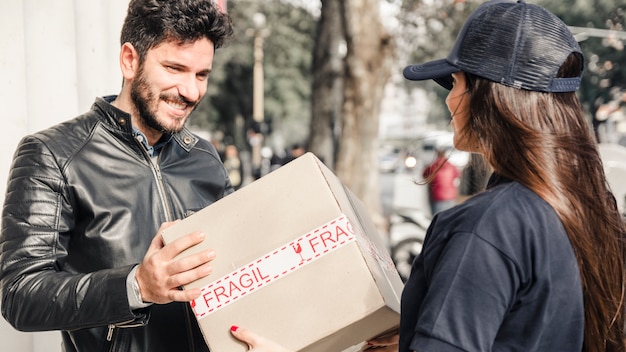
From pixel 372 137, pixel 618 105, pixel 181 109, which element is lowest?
pixel 372 137

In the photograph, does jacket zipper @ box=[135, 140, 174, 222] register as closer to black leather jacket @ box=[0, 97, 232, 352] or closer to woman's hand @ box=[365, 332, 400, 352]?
black leather jacket @ box=[0, 97, 232, 352]

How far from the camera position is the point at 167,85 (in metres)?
1.80

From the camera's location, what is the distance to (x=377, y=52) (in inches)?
381

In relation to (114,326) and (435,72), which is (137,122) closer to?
(114,326)

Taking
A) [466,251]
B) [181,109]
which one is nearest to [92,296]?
[181,109]

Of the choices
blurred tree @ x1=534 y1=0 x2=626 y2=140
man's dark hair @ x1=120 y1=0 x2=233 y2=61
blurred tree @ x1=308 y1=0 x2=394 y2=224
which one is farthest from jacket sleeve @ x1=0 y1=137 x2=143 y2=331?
blurred tree @ x1=308 y1=0 x2=394 y2=224

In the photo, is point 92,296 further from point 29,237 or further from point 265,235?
point 265,235

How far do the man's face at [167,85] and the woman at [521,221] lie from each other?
695mm

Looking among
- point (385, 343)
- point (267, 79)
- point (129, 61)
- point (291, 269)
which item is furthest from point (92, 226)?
point (267, 79)

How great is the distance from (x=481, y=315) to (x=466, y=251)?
0.11 meters

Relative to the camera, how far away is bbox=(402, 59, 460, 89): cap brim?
4.53ft

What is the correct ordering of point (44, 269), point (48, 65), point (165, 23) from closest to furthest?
point (44, 269), point (165, 23), point (48, 65)

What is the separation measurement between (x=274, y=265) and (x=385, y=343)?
0.38 meters

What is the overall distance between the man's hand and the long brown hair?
2.03 ft
